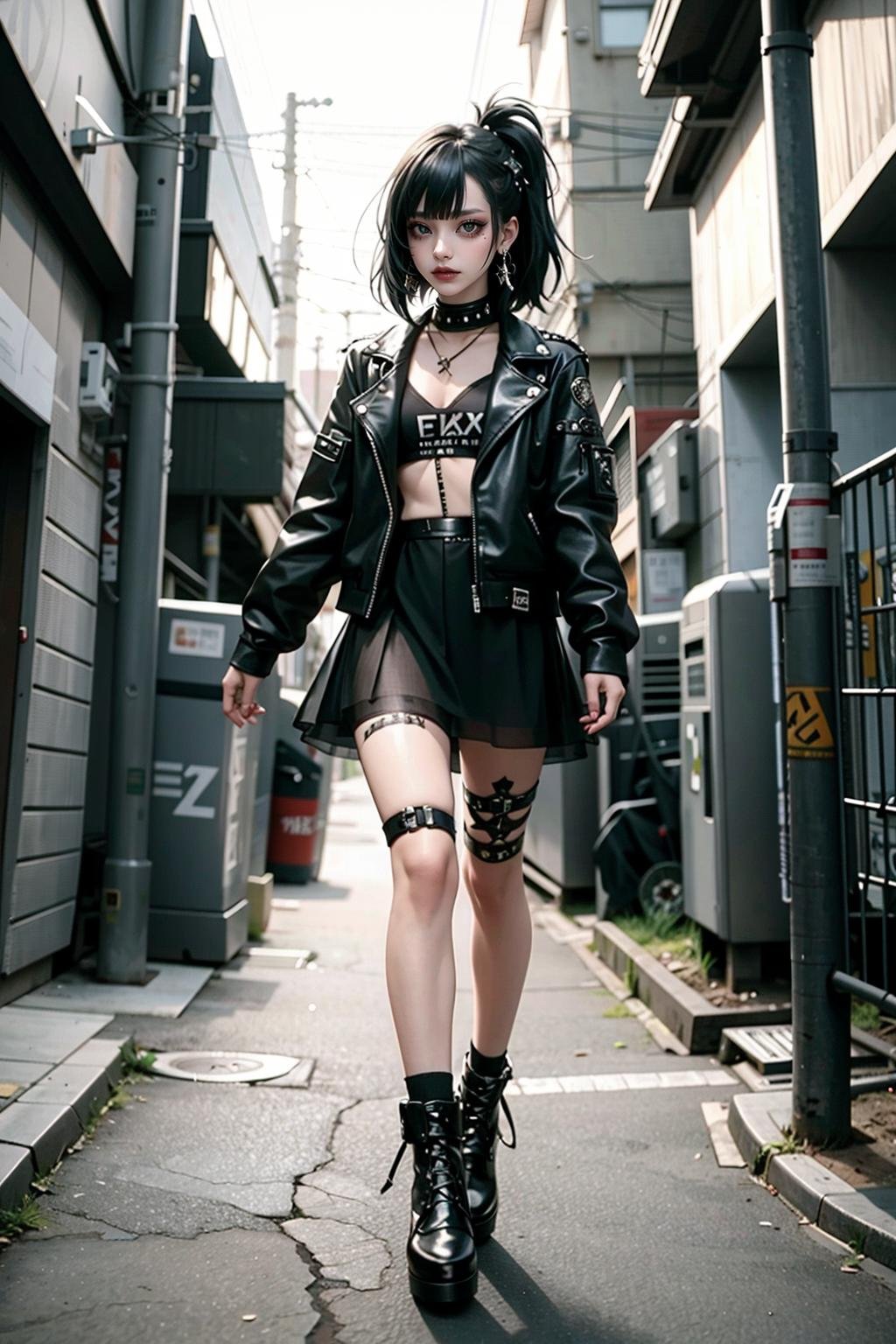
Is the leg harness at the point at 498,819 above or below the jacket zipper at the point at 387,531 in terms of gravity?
below

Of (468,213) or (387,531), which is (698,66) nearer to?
(468,213)

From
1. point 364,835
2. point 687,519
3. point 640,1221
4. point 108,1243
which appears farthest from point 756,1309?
point 364,835

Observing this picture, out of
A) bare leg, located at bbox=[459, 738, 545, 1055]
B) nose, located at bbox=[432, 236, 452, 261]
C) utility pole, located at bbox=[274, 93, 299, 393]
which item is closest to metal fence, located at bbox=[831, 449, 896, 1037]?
bare leg, located at bbox=[459, 738, 545, 1055]

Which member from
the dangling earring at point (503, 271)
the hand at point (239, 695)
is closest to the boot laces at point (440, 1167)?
the hand at point (239, 695)

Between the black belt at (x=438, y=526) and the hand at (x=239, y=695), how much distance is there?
439mm

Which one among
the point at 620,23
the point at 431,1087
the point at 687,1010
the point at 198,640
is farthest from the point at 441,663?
the point at 620,23

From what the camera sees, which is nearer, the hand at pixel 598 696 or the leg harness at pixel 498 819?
the hand at pixel 598 696

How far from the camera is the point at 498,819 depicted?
2.45 metres

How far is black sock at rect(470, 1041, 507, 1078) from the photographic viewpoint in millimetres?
2486

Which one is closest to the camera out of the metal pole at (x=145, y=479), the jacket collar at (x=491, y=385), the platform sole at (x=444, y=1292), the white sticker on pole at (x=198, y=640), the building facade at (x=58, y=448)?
the platform sole at (x=444, y=1292)

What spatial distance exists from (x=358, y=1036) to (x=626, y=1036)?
1091 millimetres

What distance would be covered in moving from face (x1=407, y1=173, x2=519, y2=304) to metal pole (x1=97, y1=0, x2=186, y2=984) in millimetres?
3490

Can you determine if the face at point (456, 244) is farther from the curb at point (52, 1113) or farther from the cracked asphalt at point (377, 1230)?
the curb at point (52, 1113)

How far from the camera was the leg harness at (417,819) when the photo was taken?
2.15 metres
